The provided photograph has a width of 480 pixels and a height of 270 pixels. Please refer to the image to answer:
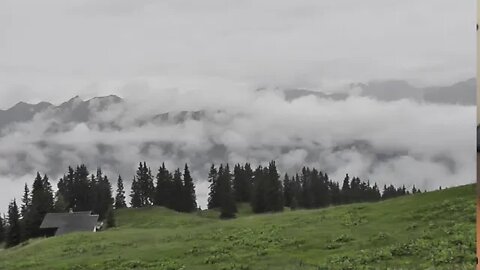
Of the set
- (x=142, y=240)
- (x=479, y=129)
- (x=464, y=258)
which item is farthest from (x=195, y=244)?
(x=479, y=129)

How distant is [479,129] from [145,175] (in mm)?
153314

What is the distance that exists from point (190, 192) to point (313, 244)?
11252 centimetres

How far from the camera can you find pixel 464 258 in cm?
2605

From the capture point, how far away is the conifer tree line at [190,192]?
454 feet

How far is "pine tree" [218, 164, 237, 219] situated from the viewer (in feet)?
451

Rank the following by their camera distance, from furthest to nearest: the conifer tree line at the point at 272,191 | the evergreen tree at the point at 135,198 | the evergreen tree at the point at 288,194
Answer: the evergreen tree at the point at 135,198 < the evergreen tree at the point at 288,194 < the conifer tree line at the point at 272,191

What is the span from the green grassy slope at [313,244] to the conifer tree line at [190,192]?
76.4 meters

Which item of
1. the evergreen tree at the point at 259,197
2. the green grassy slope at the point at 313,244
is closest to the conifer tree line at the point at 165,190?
the evergreen tree at the point at 259,197

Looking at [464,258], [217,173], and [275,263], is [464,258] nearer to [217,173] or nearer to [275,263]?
[275,263]

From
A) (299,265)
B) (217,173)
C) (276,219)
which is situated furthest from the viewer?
(217,173)

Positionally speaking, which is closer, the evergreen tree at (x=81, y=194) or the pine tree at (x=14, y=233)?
the pine tree at (x=14, y=233)

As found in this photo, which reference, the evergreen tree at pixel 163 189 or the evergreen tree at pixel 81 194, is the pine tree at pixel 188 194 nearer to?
the evergreen tree at pixel 163 189

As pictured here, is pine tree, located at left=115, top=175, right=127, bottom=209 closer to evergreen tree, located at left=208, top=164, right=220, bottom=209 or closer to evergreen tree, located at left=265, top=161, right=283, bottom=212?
evergreen tree, located at left=208, top=164, right=220, bottom=209

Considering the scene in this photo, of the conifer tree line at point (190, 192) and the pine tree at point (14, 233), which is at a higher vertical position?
the conifer tree line at point (190, 192)
